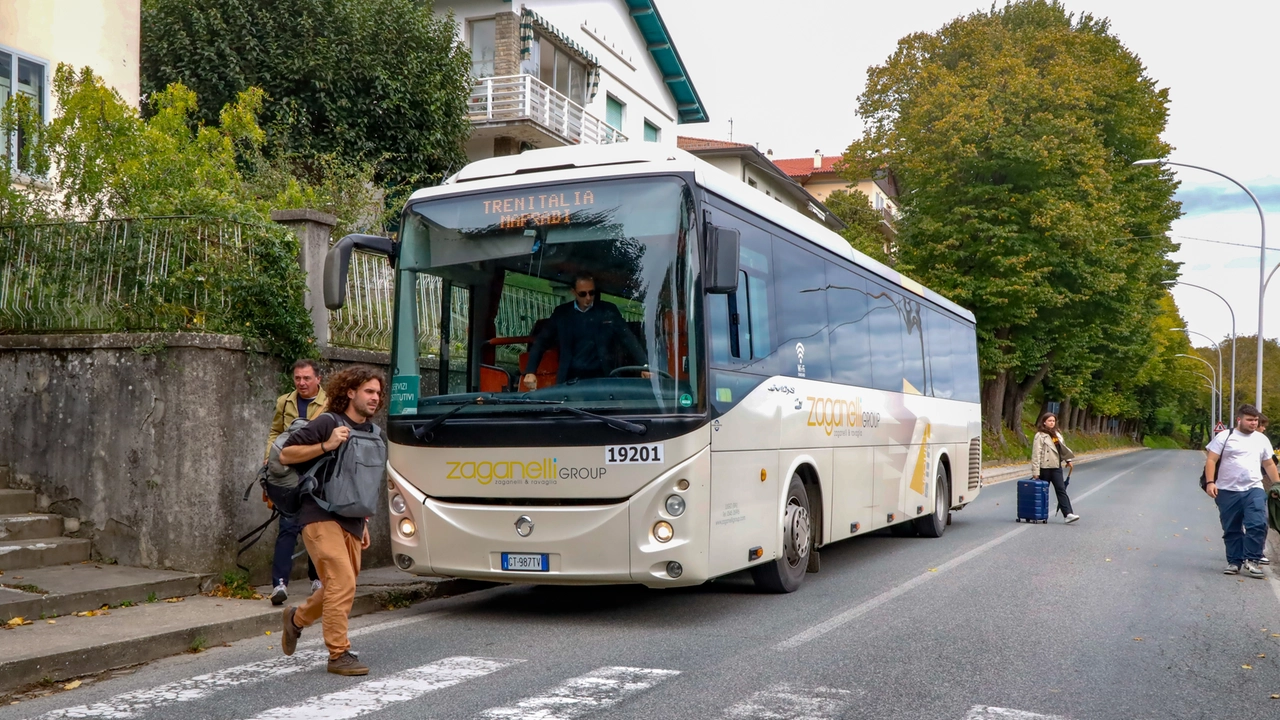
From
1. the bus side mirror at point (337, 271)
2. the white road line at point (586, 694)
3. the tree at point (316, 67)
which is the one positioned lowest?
the white road line at point (586, 694)

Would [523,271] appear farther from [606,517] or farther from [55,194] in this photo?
[55,194]

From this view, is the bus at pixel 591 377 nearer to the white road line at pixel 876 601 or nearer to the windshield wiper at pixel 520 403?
the windshield wiper at pixel 520 403

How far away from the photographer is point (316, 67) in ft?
71.4

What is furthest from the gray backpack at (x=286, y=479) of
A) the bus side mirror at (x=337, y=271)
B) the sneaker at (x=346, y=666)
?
the bus side mirror at (x=337, y=271)

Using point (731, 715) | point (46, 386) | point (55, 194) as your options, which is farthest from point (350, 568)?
point (55, 194)

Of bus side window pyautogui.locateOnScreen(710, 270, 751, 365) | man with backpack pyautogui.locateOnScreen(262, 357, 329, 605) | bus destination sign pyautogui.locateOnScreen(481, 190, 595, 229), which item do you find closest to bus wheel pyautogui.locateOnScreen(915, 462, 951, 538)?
bus side window pyautogui.locateOnScreen(710, 270, 751, 365)

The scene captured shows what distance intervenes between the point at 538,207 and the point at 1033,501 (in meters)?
11.7

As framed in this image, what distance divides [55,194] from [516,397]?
5.93 meters

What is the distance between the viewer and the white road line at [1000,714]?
17.9 ft

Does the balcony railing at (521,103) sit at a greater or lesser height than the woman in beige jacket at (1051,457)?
greater

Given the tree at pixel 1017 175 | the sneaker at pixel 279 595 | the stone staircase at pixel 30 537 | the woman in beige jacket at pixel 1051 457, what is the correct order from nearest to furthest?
the sneaker at pixel 279 595 → the stone staircase at pixel 30 537 → the woman in beige jacket at pixel 1051 457 → the tree at pixel 1017 175

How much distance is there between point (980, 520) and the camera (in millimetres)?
17922

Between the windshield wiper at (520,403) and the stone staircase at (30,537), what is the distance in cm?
297

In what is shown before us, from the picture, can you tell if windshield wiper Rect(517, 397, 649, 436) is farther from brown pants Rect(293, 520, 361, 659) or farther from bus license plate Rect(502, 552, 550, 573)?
brown pants Rect(293, 520, 361, 659)
